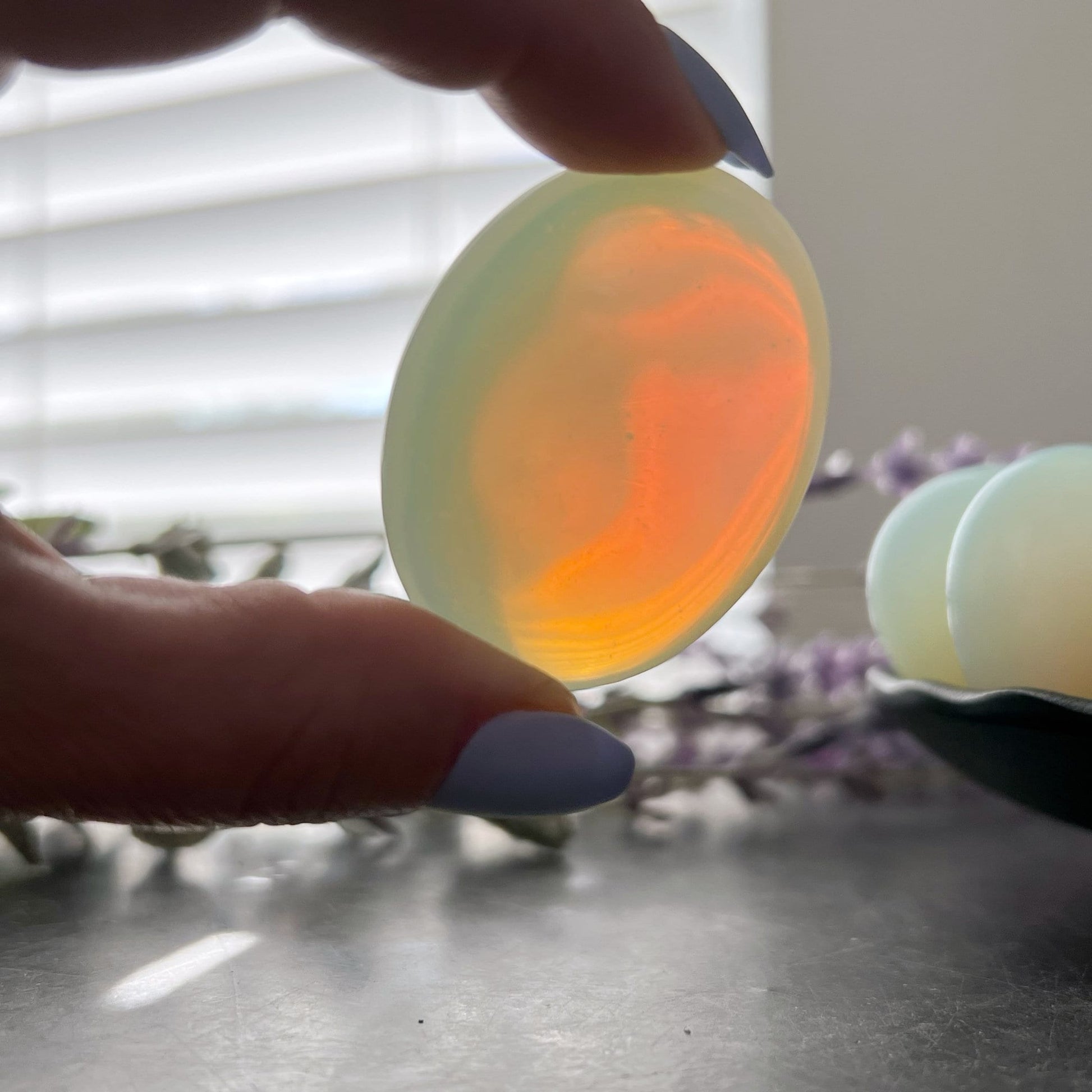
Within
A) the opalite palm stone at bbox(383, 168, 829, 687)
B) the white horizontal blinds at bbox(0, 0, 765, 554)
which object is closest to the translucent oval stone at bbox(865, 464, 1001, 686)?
the opalite palm stone at bbox(383, 168, 829, 687)

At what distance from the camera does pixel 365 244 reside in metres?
1.43

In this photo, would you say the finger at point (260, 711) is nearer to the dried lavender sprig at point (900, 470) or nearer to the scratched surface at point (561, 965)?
the scratched surface at point (561, 965)

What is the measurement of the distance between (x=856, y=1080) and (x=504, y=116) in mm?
328

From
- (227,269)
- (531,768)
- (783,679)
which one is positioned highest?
(227,269)

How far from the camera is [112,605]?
0.31 meters

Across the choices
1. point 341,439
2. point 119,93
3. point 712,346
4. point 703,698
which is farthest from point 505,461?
point 119,93

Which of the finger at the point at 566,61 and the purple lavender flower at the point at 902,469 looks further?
the purple lavender flower at the point at 902,469

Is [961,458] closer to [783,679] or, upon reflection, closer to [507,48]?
[783,679]

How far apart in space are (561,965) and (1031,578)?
25 cm

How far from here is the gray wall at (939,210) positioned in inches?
38.8

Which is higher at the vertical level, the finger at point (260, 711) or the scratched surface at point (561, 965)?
the finger at point (260, 711)

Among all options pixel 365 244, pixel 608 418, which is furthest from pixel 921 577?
pixel 365 244

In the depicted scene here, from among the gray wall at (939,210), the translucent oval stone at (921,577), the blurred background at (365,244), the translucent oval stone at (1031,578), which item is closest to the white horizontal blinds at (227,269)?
the blurred background at (365,244)

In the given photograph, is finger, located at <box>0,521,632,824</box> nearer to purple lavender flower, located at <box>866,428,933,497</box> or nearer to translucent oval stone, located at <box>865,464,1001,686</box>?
translucent oval stone, located at <box>865,464,1001,686</box>
